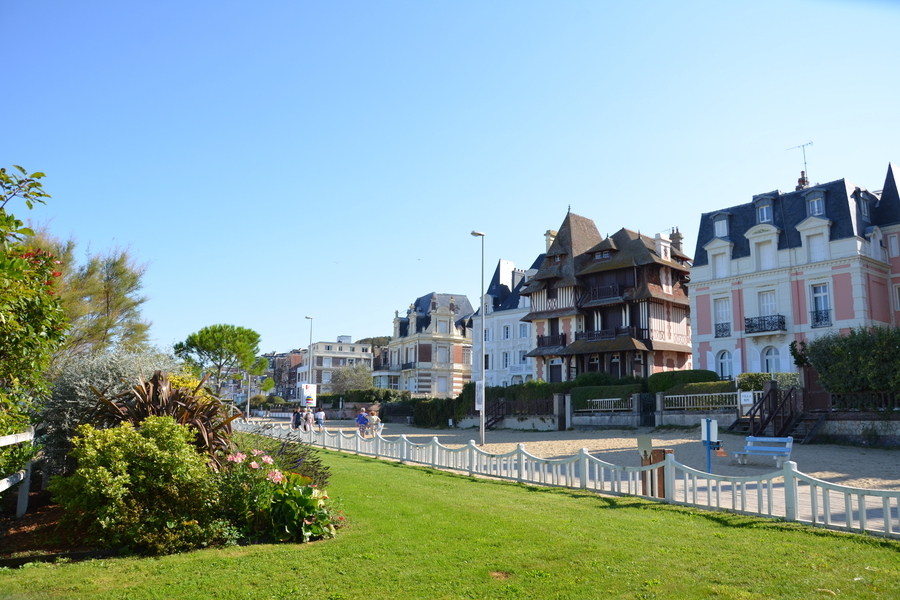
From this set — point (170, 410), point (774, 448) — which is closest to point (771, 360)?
point (774, 448)

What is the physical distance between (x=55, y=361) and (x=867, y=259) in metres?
32.1

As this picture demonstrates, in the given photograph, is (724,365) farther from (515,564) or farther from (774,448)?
(515,564)

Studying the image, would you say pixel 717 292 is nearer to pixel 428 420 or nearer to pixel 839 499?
pixel 428 420

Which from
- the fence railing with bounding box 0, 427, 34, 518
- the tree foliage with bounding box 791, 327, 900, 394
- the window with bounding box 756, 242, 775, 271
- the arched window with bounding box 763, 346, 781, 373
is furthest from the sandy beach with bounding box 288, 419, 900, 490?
the fence railing with bounding box 0, 427, 34, 518

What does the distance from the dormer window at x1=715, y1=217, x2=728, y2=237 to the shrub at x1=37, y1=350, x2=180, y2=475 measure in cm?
3193

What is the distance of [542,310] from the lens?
45.2 metres

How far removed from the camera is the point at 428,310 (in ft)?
231

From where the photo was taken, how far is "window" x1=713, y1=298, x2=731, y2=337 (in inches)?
1390

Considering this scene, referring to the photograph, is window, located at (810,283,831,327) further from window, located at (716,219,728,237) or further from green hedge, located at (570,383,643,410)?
green hedge, located at (570,383,643,410)

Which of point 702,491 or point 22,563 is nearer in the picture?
point 22,563

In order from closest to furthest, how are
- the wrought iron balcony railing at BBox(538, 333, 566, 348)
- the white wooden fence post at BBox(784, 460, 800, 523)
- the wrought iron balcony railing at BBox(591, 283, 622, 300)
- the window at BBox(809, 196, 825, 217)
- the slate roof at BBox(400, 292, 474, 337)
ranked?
1. the white wooden fence post at BBox(784, 460, 800, 523)
2. the window at BBox(809, 196, 825, 217)
3. the wrought iron balcony railing at BBox(591, 283, 622, 300)
4. the wrought iron balcony railing at BBox(538, 333, 566, 348)
5. the slate roof at BBox(400, 292, 474, 337)

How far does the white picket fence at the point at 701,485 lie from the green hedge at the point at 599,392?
46.6 feet

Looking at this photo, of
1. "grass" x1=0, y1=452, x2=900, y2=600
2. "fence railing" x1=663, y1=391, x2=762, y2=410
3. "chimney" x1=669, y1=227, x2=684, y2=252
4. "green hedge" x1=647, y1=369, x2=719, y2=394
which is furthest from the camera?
"chimney" x1=669, y1=227, x2=684, y2=252

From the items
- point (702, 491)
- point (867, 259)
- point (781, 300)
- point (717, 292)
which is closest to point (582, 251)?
point (717, 292)
